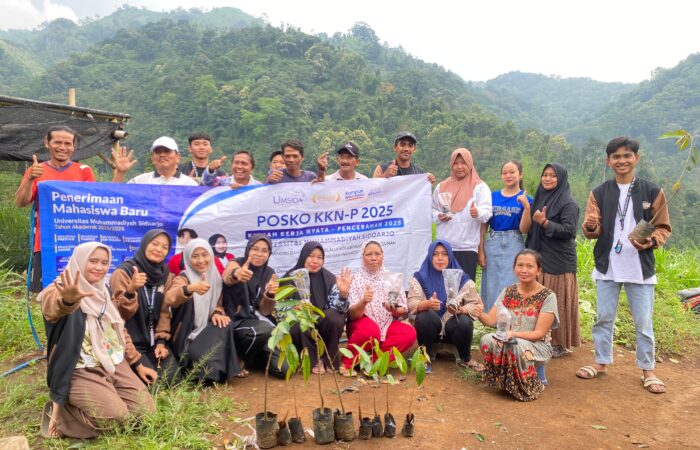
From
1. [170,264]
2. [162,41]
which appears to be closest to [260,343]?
[170,264]

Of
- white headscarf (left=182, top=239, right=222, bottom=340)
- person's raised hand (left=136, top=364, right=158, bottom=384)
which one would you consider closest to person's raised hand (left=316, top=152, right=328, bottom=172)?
white headscarf (left=182, top=239, right=222, bottom=340)

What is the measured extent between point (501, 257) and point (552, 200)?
686mm

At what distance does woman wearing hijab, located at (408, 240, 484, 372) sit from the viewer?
4297mm

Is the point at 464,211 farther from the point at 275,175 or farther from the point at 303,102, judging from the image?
the point at 303,102

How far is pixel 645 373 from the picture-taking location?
4.21m

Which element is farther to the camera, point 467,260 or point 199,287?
point 467,260

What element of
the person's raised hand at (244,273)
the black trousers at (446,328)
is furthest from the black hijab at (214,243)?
the black trousers at (446,328)

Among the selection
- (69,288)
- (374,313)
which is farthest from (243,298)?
(69,288)

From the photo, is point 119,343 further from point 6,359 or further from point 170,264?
Answer: point 6,359

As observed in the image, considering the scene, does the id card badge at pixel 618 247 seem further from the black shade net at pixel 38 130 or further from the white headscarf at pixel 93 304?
the black shade net at pixel 38 130

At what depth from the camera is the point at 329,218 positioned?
16.7ft

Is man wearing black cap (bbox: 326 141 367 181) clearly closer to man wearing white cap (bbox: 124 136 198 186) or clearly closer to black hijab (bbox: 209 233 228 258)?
black hijab (bbox: 209 233 228 258)

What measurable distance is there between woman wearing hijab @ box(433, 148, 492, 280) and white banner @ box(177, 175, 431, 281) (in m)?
0.38

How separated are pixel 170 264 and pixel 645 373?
403 cm
